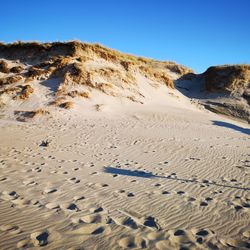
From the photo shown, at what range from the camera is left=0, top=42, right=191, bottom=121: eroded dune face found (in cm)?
2004

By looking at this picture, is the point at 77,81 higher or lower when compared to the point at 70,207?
higher

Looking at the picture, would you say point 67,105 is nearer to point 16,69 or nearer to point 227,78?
point 16,69

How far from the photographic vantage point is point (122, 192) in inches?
244

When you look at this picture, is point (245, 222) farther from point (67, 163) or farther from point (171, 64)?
point (171, 64)

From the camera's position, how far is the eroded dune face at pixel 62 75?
20039 mm

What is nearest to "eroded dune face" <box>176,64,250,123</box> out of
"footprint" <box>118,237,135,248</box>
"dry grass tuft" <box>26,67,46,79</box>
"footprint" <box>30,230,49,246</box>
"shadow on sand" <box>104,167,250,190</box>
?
"dry grass tuft" <box>26,67,46,79</box>

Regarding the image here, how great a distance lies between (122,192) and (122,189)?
0.19 metres

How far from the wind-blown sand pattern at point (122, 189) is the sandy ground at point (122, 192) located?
2 cm

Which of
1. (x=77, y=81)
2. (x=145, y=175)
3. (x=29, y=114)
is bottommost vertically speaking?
(x=145, y=175)

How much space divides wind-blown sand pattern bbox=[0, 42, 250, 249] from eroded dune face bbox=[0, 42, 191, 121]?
553 centimetres

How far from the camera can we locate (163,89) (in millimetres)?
26516

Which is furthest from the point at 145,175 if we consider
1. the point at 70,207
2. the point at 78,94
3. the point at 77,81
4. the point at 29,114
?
the point at 77,81

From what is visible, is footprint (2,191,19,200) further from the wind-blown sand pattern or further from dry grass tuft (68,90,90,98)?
dry grass tuft (68,90,90,98)

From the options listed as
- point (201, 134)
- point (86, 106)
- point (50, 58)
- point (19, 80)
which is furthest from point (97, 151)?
point (50, 58)
